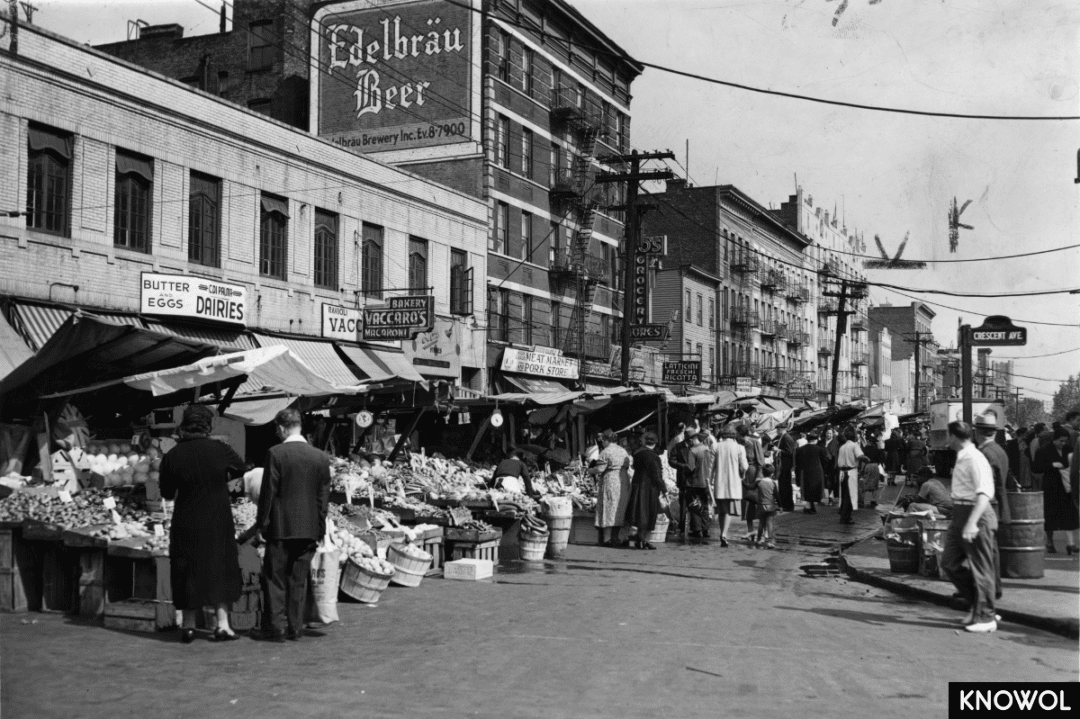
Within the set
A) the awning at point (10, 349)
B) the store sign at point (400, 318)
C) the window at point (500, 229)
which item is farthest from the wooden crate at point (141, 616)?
the window at point (500, 229)

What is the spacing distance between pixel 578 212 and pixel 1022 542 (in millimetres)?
31469

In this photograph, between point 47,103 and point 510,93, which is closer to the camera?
point 47,103

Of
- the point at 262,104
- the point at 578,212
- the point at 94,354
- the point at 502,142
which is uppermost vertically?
the point at 262,104

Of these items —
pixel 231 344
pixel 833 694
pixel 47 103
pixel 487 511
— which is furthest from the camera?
pixel 231 344

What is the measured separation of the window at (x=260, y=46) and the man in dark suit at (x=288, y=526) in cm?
3315

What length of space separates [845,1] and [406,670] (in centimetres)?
751

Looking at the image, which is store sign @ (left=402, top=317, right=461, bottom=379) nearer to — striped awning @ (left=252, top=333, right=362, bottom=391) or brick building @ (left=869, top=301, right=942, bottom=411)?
striped awning @ (left=252, top=333, right=362, bottom=391)

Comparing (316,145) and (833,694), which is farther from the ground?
(316,145)

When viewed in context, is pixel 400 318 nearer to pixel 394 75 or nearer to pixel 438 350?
pixel 438 350

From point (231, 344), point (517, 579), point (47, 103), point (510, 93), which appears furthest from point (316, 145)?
point (517, 579)

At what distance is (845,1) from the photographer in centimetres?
1041

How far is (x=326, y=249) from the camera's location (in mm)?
27234

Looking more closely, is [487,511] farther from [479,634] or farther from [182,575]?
[182,575]

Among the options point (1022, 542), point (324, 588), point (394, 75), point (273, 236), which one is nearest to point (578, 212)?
point (394, 75)
